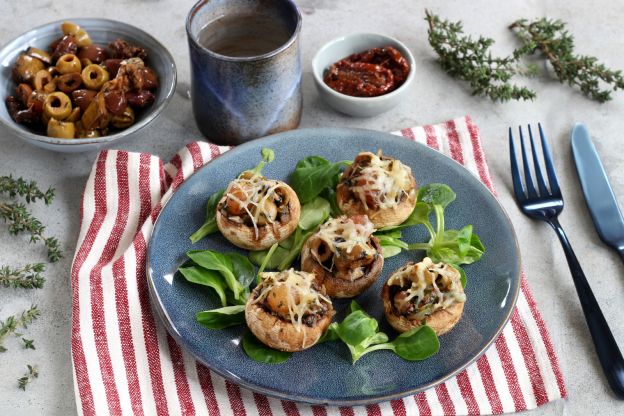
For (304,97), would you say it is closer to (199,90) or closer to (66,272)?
(199,90)

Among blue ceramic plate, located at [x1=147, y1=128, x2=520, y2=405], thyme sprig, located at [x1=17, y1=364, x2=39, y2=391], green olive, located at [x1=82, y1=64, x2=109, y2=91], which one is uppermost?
green olive, located at [x1=82, y1=64, x2=109, y2=91]

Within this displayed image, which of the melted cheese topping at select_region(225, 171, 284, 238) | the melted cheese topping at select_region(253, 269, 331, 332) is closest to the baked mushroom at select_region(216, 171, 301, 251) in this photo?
the melted cheese topping at select_region(225, 171, 284, 238)

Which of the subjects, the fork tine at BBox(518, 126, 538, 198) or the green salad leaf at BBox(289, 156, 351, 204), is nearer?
the green salad leaf at BBox(289, 156, 351, 204)

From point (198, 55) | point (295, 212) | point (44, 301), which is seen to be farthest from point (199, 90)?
point (44, 301)

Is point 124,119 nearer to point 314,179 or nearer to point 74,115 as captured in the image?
point 74,115

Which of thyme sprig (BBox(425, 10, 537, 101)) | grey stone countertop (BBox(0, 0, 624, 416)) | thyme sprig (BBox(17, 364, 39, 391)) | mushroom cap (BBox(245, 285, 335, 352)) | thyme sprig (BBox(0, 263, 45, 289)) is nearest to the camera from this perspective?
mushroom cap (BBox(245, 285, 335, 352))

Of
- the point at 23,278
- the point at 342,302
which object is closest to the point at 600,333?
the point at 342,302

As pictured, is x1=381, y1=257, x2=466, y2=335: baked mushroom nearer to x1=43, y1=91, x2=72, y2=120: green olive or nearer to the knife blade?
the knife blade

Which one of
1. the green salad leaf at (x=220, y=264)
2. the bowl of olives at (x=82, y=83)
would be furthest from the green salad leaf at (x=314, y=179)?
the bowl of olives at (x=82, y=83)
